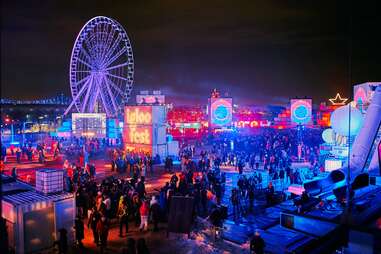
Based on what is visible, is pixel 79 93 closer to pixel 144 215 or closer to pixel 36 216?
pixel 144 215

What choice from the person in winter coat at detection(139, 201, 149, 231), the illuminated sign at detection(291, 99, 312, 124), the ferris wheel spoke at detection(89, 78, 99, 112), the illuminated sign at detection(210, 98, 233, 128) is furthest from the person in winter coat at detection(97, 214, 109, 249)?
the illuminated sign at detection(291, 99, 312, 124)

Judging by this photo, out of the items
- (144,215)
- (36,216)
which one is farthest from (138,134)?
(36,216)

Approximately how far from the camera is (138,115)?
27453 millimetres

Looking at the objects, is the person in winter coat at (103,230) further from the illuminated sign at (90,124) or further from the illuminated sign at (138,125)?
the illuminated sign at (90,124)

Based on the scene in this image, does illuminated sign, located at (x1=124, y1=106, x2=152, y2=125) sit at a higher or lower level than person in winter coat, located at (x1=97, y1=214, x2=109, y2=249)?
higher

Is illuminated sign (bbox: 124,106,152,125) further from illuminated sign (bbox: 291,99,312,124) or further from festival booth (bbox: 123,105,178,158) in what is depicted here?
illuminated sign (bbox: 291,99,312,124)

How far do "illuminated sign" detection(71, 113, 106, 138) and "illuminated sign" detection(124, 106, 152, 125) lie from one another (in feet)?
31.7

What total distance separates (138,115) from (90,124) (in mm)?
11806

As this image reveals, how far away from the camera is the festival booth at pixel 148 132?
85.8 ft

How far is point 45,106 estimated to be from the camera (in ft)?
304

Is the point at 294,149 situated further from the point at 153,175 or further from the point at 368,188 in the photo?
the point at 368,188

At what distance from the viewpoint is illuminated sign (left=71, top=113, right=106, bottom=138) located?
37.2m

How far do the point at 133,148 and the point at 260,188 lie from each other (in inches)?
499

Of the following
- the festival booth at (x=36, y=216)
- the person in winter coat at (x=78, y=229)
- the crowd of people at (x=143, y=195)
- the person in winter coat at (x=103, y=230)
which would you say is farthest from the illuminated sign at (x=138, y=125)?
the person in winter coat at (x=103, y=230)
